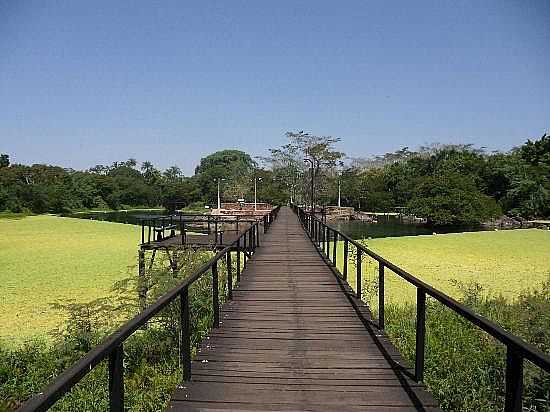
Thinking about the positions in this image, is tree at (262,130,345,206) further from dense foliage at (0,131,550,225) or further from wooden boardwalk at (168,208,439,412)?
wooden boardwalk at (168,208,439,412)

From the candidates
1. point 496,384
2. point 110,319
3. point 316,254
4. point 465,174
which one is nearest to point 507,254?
point 316,254

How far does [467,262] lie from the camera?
59.5 ft

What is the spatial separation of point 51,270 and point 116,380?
16133 mm

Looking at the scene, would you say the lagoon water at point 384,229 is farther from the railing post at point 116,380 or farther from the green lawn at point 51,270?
the railing post at point 116,380

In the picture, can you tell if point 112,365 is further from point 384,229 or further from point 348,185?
point 348,185

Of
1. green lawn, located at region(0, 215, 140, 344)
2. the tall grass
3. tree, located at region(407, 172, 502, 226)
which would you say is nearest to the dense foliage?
tree, located at region(407, 172, 502, 226)

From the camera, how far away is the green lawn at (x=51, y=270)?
10.9 meters

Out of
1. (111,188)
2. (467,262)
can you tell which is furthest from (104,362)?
(111,188)

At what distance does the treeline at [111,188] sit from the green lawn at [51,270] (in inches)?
1203

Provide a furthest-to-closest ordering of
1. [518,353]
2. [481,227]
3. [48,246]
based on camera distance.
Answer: [481,227], [48,246], [518,353]

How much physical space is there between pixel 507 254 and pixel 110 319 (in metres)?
16.1

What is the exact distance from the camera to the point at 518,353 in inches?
80.3

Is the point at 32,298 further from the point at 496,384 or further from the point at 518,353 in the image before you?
the point at 518,353

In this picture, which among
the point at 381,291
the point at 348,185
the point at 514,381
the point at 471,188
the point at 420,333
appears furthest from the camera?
the point at 348,185
